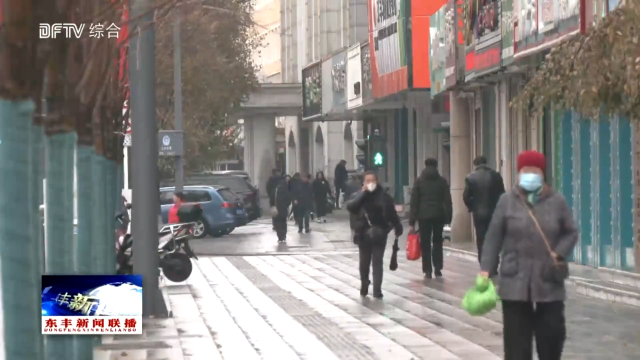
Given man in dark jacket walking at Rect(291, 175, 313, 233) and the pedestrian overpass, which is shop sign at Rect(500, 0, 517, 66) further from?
the pedestrian overpass

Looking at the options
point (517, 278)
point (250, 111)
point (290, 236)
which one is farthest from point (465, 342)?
point (250, 111)

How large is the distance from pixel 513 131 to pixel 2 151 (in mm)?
19954

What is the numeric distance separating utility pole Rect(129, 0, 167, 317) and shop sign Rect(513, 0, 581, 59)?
542 centimetres

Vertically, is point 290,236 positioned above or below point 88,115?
below

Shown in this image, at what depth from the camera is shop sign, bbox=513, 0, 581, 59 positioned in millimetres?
18281

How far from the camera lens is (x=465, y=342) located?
492 inches

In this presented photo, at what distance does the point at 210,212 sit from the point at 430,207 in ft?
58.8

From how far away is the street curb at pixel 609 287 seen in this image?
15.5 meters

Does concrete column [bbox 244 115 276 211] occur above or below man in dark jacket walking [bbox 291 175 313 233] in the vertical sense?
above

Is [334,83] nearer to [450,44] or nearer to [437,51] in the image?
[437,51]

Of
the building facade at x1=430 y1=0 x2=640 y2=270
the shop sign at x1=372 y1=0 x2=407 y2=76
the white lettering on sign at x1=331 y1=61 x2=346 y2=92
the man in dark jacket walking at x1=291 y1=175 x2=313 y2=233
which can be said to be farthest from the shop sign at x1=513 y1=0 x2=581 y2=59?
the white lettering on sign at x1=331 y1=61 x2=346 y2=92

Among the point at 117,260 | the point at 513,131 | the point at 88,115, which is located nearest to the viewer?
the point at 88,115

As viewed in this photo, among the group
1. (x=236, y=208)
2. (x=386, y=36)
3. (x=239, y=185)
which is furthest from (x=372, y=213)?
(x=239, y=185)

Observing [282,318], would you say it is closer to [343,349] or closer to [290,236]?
[343,349]
